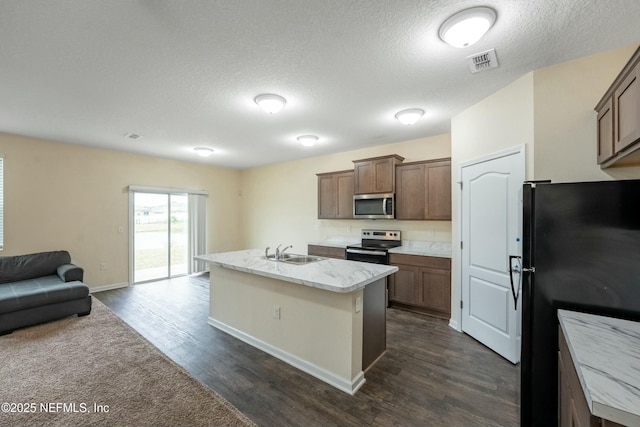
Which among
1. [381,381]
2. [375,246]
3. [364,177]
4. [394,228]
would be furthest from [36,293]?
[394,228]

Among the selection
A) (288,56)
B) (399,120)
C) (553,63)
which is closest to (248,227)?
(399,120)

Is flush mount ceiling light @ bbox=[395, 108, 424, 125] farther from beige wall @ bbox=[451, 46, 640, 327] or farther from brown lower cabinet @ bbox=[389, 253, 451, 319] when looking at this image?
brown lower cabinet @ bbox=[389, 253, 451, 319]

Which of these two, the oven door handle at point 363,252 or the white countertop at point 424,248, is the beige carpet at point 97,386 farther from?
the white countertop at point 424,248

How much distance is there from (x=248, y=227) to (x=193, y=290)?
251 cm

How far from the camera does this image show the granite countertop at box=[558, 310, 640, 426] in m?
0.79

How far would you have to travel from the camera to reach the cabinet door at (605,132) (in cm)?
178

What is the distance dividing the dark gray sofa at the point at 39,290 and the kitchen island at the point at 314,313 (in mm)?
2048

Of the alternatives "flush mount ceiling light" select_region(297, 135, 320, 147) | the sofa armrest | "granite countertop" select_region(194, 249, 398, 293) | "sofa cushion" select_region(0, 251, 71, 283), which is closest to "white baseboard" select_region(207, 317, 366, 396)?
"granite countertop" select_region(194, 249, 398, 293)

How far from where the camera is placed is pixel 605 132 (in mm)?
1875

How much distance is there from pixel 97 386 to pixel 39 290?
2098 mm

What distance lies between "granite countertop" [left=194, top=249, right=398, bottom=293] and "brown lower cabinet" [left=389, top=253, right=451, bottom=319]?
1.33m

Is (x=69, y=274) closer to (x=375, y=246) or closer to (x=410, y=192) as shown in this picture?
(x=375, y=246)

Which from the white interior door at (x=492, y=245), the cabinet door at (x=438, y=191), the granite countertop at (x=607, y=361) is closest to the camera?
the granite countertop at (x=607, y=361)

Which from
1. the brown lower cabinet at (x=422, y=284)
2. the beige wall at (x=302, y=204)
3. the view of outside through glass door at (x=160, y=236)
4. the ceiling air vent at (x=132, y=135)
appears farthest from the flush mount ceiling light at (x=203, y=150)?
the brown lower cabinet at (x=422, y=284)
